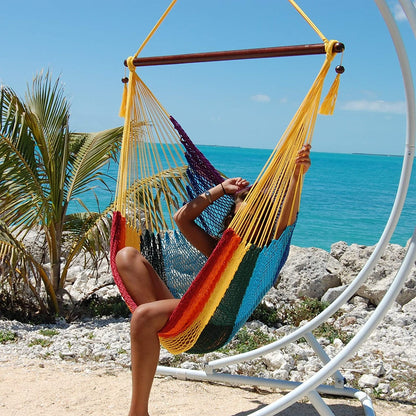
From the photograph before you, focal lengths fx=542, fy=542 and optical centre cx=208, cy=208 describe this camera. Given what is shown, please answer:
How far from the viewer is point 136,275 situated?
1.93 meters

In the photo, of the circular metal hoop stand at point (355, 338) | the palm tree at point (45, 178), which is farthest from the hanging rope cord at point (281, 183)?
the palm tree at point (45, 178)

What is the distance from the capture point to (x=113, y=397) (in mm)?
2309

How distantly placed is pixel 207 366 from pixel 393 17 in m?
1.65

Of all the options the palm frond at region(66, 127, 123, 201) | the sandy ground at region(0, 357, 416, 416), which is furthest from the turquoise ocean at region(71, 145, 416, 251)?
the sandy ground at region(0, 357, 416, 416)

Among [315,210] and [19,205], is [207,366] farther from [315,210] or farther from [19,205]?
[315,210]

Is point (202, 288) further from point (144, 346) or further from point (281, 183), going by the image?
point (281, 183)

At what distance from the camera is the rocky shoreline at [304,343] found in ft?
8.71

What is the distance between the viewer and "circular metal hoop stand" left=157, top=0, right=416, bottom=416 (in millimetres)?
1671

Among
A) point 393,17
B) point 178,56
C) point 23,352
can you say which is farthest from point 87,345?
point 393,17

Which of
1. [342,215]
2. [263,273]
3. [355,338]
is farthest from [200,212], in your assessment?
[342,215]

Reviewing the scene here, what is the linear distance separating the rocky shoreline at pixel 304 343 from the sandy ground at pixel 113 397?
0.13 meters

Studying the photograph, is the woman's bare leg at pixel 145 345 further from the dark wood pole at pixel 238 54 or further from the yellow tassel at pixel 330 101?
the dark wood pole at pixel 238 54

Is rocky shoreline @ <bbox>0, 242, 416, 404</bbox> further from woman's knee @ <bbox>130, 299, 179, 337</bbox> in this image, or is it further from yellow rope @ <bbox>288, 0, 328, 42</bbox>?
yellow rope @ <bbox>288, 0, 328, 42</bbox>

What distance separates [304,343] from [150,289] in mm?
1384
